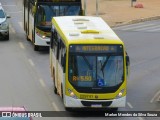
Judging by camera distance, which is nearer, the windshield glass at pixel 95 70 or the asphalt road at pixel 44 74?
the windshield glass at pixel 95 70

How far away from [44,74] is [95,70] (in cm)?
833

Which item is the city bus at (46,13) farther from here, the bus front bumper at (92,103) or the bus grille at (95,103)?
the bus grille at (95,103)

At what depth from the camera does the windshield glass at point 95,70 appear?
24625 mm

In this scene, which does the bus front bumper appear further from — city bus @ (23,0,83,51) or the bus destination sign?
city bus @ (23,0,83,51)

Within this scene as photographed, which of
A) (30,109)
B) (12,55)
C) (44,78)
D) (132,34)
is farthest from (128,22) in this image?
(30,109)

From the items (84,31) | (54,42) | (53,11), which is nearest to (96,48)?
(84,31)

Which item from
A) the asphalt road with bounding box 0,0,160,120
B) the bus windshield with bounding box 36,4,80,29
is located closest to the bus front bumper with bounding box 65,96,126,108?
the asphalt road with bounding box 0,0,160,120

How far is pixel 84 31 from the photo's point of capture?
2614cm

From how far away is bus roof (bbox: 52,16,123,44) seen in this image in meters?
24.9

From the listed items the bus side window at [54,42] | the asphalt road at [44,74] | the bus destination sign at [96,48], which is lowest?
the asphalt road at [44,74]

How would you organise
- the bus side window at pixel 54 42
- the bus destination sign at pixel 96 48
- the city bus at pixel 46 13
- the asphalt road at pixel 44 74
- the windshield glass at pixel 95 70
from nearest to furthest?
1. the windshield glass at pixel 95 70
2. the bus destination sign at pixel 96 48
3. the asphalt road at pixel 44 74
4. the bus side window at pixel 54 42
5. the city bus at pixel 46 13

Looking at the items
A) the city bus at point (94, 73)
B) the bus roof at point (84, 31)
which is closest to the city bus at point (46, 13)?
the bus roof at point (84, 31)

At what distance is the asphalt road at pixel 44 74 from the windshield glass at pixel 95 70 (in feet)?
3.96

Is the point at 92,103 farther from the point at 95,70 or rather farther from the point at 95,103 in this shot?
the point at 95,70
